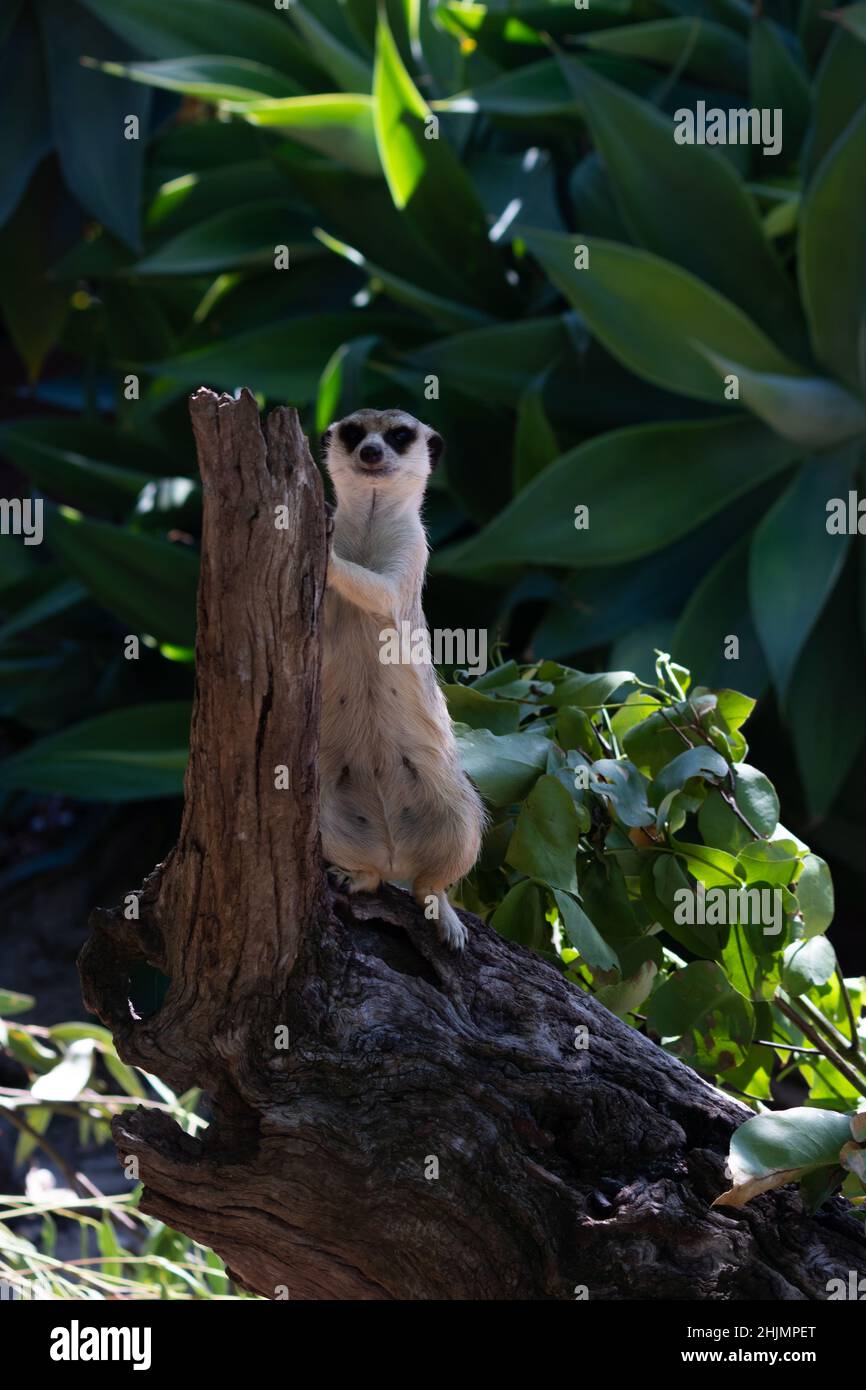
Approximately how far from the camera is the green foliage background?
4699 mm

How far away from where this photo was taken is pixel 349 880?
7.93 feet

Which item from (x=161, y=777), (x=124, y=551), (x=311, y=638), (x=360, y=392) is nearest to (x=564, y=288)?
(x=360, y=392)

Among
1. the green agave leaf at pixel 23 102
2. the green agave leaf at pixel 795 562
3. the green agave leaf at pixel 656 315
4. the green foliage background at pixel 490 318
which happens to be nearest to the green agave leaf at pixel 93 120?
the green foliage background at pixel 490 318

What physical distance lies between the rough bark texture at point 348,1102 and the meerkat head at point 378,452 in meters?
0.77

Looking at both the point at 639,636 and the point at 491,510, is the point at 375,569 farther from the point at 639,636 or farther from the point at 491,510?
the point at 491,510

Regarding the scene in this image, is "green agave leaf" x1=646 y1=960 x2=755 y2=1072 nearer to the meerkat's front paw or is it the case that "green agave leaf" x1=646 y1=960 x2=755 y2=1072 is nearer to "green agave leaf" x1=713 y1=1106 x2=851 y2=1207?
"green agave leaf" x1=713 y1=1106 x2=851 y2=1207

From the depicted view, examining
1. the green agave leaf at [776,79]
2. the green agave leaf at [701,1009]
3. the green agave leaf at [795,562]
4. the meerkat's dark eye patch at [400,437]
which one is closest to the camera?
the green agave leaf at [701,1009]

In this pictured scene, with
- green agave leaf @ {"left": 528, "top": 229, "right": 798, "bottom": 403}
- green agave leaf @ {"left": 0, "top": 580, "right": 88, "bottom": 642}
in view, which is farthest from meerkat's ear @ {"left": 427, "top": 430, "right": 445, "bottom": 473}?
green agave leaf @ {"left": 0, "top": 580, "right": 88, "bottom": 642}

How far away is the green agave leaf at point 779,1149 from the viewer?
6.98ft

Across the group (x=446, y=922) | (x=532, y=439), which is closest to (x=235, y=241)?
(x=532, y=439)

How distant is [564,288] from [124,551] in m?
1.87

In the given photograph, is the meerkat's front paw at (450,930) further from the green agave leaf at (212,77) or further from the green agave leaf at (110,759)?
the green agave leaf at (212,77)

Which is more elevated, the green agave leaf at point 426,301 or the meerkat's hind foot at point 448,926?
the green agave leaf at point 426,301

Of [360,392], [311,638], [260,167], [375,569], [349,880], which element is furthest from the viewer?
[260,167]
